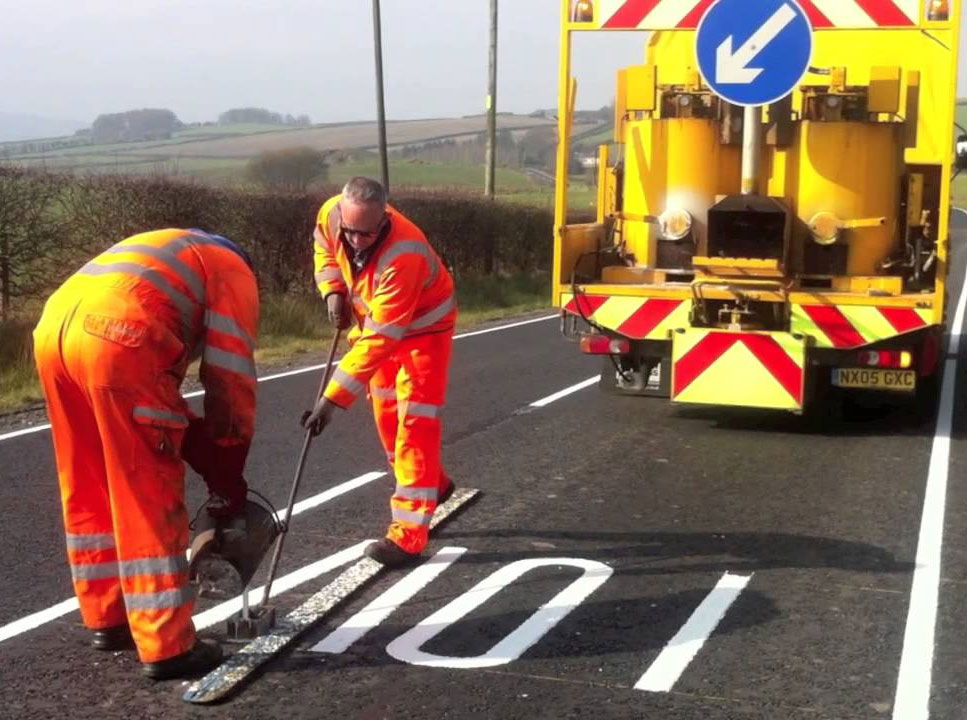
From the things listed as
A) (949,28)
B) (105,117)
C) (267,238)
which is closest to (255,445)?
(949,28)

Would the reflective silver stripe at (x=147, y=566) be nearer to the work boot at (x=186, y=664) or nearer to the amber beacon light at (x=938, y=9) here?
the work boot at (x=186, y=664)

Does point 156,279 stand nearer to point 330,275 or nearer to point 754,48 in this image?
point 330,275

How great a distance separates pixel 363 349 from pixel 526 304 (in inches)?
650

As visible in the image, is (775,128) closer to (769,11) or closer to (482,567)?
(769,11)

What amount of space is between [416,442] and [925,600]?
7.36 feet

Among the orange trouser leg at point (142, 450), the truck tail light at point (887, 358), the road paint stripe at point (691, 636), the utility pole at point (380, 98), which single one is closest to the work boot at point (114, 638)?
the orange trouser leg at point (142, 450)

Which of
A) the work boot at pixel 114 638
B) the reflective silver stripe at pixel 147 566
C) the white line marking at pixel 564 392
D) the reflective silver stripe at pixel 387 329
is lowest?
the white line marking at pixel 564 392

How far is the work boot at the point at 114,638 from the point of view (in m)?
4.62

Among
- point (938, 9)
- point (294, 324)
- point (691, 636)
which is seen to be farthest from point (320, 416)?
point (294, 324)

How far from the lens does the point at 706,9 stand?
8781 millimetres

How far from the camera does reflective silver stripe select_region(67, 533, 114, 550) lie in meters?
4.48

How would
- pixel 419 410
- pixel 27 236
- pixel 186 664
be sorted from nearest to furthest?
pixel 186 664 → pixel 419 410 → pixel 27 236

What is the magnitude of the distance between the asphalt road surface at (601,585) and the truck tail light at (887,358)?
0.56m

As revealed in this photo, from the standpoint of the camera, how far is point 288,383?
11.6m
